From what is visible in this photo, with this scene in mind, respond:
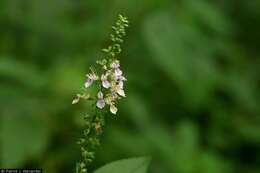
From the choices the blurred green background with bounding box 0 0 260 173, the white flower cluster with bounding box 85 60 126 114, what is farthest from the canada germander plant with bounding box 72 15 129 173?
the blurred green background with bounding box 0 0 260 173

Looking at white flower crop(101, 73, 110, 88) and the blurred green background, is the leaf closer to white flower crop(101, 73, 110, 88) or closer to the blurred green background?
white flower crop(101, 73, 110, 88)

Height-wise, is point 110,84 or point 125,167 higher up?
point 110,84

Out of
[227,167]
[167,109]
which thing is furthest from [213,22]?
[227,167]

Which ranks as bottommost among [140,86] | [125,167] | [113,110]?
[140,86]

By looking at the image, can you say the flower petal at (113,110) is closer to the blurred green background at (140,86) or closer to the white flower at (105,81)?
the white flower at (105,81)

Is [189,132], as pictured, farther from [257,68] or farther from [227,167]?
[257,68]

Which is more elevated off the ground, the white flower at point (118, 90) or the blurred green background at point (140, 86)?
the white flower at point (118, 90)

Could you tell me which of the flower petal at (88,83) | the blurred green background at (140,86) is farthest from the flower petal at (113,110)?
the blurred green background at (140,86)

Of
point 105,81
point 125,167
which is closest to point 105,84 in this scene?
point 105,81

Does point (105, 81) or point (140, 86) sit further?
point (140, 86)

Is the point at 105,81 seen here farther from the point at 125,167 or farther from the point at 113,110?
the point at 125,167
